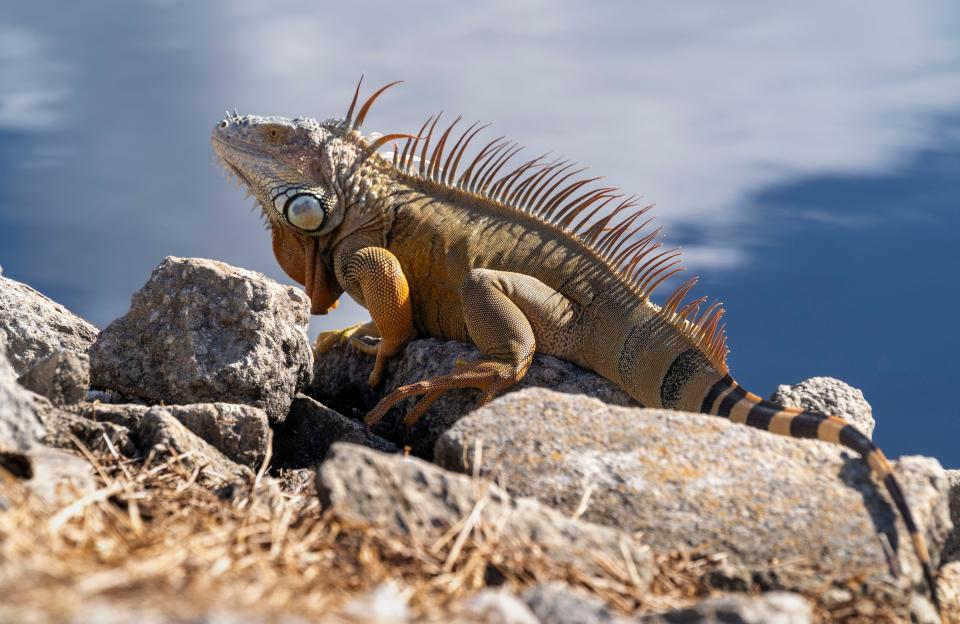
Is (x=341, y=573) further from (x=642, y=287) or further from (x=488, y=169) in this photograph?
(x=488, y=169)

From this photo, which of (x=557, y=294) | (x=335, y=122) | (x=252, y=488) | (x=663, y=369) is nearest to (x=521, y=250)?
(x=557, y=294)

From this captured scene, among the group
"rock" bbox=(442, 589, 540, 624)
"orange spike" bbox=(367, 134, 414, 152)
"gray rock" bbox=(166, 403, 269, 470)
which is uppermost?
"orange spike" bbox=(367, 134, 414, 152)

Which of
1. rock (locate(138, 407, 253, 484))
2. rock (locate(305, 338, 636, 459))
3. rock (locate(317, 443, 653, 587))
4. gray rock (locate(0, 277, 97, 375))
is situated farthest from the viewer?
gray rock (locate(0, 277, 97, 375))

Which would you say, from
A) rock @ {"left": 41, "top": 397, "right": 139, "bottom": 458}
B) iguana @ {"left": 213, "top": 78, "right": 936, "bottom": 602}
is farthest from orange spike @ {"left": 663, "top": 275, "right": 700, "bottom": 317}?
rock @ {"left": 41, "top": 397, "right": 139, "bottom": 458}

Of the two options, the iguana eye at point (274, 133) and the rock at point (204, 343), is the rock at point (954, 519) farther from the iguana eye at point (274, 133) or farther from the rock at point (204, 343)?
the iguana eye at point (274, 133)

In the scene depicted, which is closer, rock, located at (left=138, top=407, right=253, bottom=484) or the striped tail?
the striped tail

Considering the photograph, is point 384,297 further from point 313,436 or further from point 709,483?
point 709,483

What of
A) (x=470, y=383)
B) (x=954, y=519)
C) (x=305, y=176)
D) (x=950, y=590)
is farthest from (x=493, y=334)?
(x=950, y=590)

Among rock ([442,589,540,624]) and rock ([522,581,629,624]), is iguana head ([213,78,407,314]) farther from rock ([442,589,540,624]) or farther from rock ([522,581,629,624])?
rock ([442,589,540,624])
